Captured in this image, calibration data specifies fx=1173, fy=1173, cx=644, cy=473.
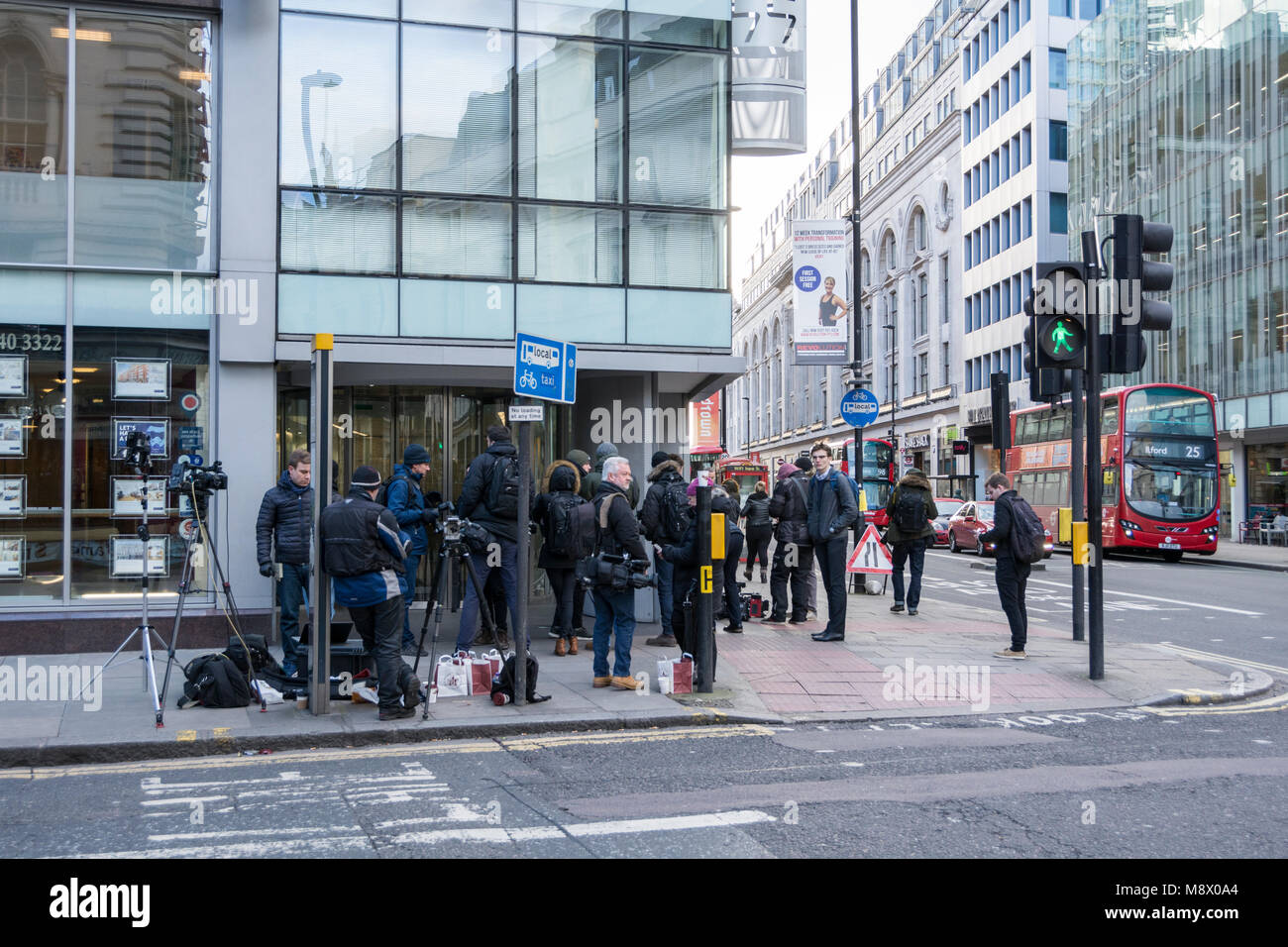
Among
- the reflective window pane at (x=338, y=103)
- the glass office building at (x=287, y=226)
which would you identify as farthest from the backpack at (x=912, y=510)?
the reflective window pane at (x=338, y=103)

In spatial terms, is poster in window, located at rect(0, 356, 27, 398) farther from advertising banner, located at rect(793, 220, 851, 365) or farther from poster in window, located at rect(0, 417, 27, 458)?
advertising banner, located at rect(793, 220, 851, 365)

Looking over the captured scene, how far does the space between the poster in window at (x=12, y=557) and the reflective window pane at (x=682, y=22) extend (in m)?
8.37

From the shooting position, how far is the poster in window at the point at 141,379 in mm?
11633

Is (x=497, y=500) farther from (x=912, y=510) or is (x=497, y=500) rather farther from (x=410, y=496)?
(x=912, y=510)

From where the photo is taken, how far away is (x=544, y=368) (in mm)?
8516

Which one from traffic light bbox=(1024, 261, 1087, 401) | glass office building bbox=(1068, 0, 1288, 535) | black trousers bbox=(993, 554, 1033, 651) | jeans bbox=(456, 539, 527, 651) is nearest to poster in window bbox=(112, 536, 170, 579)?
jeans bbox=(456, 539, 527, 651)

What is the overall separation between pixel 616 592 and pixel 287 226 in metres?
5.70

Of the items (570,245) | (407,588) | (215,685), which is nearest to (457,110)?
(570,245)

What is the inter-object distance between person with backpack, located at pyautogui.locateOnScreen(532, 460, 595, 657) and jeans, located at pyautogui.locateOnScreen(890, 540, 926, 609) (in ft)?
19.4

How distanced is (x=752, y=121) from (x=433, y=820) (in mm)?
11095

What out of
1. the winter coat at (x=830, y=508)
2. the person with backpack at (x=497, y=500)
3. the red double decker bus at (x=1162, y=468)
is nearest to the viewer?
the person with backpack at (x=497, y=500)

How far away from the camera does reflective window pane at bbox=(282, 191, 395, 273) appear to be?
12102mm

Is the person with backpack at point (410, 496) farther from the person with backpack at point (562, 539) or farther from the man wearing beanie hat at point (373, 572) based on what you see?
the man wearing beanie hat at point (373, 572)

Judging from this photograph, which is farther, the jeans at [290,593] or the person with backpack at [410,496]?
the person with backpack at [410,496]
